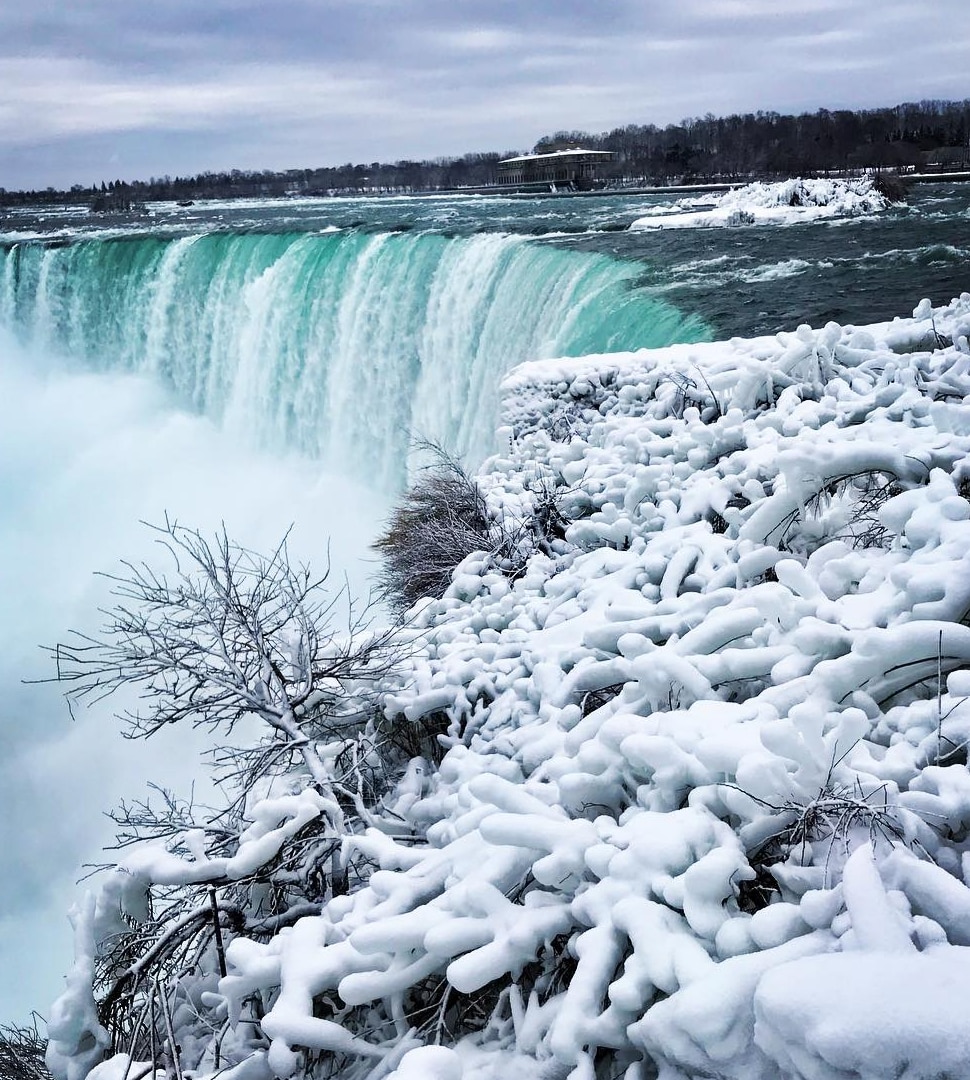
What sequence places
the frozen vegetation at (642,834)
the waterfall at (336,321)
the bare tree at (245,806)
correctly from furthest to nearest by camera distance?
the waterfall at (336,321) < the bare tree at (245,806) < the frozen vegetation at (642,834)

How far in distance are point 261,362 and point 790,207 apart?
46.9 feet

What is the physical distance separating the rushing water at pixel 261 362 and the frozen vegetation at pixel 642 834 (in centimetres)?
679

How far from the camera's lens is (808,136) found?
52219mm

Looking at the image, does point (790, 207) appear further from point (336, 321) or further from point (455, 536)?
point (455, 536)

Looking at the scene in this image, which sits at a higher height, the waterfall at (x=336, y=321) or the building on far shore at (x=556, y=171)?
the building on far shore at (x=556, y=171)

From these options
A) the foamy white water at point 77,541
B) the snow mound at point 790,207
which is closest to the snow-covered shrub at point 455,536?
the foamy white water at point 77,541

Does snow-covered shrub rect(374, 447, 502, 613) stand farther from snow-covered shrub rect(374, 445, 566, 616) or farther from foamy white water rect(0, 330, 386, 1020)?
foamy white water rect(0, 330, 386, 1020)

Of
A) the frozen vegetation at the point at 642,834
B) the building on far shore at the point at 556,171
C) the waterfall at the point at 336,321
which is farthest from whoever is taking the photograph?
the building on far shore at the point at 556,171

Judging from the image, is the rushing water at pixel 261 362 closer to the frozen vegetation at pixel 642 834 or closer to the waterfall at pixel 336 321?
the waterfall at pixel 336 321

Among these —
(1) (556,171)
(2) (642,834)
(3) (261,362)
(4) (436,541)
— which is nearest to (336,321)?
(3) (261,362)

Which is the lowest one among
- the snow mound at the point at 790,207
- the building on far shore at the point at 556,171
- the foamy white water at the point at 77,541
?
the foamy white water at the point at 77,541

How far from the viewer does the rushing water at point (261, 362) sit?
1264 cm

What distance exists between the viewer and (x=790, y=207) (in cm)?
2367

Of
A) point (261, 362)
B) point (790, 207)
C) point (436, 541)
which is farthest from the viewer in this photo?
point (790, 207)
